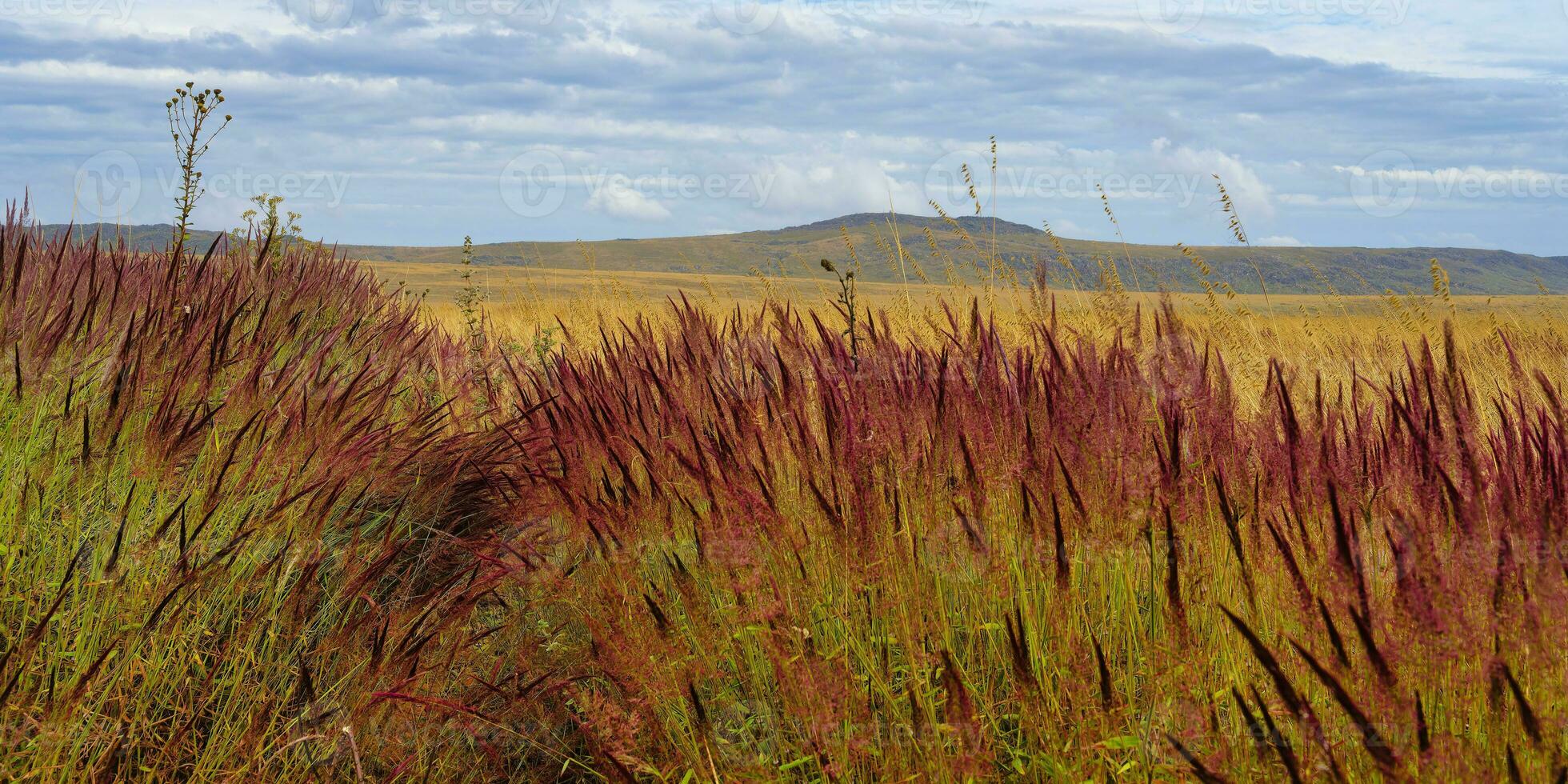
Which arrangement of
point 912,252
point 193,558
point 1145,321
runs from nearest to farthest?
1. point 193,558
2. point 1145,321
3. point 912,252

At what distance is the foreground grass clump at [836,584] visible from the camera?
1.27 metres

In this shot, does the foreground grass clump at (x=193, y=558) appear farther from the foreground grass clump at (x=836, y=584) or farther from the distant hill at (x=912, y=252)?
the distant hill at (x=912, y=252)

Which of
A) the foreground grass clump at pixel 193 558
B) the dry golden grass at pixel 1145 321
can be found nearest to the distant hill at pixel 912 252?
the dry golden grass at pixel 1145 321

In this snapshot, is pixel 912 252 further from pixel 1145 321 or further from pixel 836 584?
pixel 836 584

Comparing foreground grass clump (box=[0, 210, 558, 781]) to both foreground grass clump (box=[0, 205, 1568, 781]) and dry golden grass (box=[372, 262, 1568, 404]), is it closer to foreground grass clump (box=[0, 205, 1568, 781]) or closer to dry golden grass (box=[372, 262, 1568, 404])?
foreground grass clump (box=[0, 205, 1568, 781])

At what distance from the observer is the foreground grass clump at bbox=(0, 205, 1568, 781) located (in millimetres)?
1266

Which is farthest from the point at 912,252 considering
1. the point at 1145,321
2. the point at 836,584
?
the point at 836,584

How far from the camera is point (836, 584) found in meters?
1.90

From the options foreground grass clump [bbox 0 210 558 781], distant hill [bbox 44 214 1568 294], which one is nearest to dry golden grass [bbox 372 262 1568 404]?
foreground grass clump [bbox 0 210 558 781]

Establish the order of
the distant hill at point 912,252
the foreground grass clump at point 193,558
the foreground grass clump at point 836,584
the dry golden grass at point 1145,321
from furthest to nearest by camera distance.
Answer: the distant hill at point 912,252, the dry golden grass at point 1145,321, the foreground grass clump at point 193,558, the foreground grass clump at point 836,584

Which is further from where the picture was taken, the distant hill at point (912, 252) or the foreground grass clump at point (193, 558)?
the distant hill at point (912, 252)

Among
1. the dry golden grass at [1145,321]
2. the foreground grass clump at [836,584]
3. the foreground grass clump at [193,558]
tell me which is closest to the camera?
the foreground grass clump at [836,584]

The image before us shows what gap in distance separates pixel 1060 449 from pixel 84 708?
5.37 feet

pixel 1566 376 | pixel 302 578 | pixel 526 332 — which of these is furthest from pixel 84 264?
pixel 526 332
